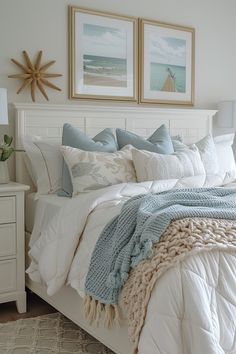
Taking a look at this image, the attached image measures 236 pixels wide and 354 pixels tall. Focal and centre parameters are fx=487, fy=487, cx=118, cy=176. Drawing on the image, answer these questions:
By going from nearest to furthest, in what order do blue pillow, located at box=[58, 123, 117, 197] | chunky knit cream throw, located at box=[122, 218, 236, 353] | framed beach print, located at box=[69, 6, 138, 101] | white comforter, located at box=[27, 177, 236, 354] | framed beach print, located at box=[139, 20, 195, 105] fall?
1. white comforter, located at box=[27, 177, 236, 354]
2. chunky knit cream throw, located at box=[122, 218, 236, 353]
3. blue pillow, located at box=[58, 123, 117, 197]
4. framed beach print, located at box=[69, 6, 138, 101]
5. framed beach print, located at box=[139, 20, 195, 105]

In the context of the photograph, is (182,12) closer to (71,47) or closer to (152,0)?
(152,0)

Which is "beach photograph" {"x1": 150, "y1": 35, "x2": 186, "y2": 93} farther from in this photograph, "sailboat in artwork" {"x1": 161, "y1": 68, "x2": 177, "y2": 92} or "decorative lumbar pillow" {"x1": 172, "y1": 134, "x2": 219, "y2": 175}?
"decorative lumbar pillow" {"x1": 172, "y1": 134, "x2": 219, "y2": 175}

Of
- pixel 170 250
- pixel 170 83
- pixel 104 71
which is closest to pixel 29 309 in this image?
pixel 170 250

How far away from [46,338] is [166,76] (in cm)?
233

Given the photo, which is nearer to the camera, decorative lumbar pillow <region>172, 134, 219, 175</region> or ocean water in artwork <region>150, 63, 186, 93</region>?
decorative lumbar pillow <region>172, 134, 219, 175</region>

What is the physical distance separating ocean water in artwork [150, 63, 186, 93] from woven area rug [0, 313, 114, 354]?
2016 millimetres

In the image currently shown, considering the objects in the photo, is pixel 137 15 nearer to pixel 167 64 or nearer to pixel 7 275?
pixel 167 64

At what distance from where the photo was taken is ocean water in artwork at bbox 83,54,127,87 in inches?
139

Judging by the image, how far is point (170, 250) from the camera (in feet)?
5.83

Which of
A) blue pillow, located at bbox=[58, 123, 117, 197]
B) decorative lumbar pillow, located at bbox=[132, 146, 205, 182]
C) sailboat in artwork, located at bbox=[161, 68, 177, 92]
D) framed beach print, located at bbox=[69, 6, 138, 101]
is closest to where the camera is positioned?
decorative lumbar pillow, located at bbox=[132, 146, 205, 182]

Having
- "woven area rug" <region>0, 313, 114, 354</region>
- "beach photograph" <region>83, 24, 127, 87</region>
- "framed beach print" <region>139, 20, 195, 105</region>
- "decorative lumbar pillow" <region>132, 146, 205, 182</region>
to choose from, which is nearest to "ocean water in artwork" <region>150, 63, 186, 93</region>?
"framed beach print" <region>139, 20, 195, 105</region>

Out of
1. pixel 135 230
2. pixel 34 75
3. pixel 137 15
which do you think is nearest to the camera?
pixel 135 230

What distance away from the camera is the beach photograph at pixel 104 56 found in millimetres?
3521

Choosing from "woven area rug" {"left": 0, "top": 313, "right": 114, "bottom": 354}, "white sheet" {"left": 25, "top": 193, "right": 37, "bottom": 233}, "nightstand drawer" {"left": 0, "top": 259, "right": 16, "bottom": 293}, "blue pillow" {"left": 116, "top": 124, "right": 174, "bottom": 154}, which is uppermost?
"blue pillow" {"left": 116, "top": 124, "right": 174, "bottom": 154}
